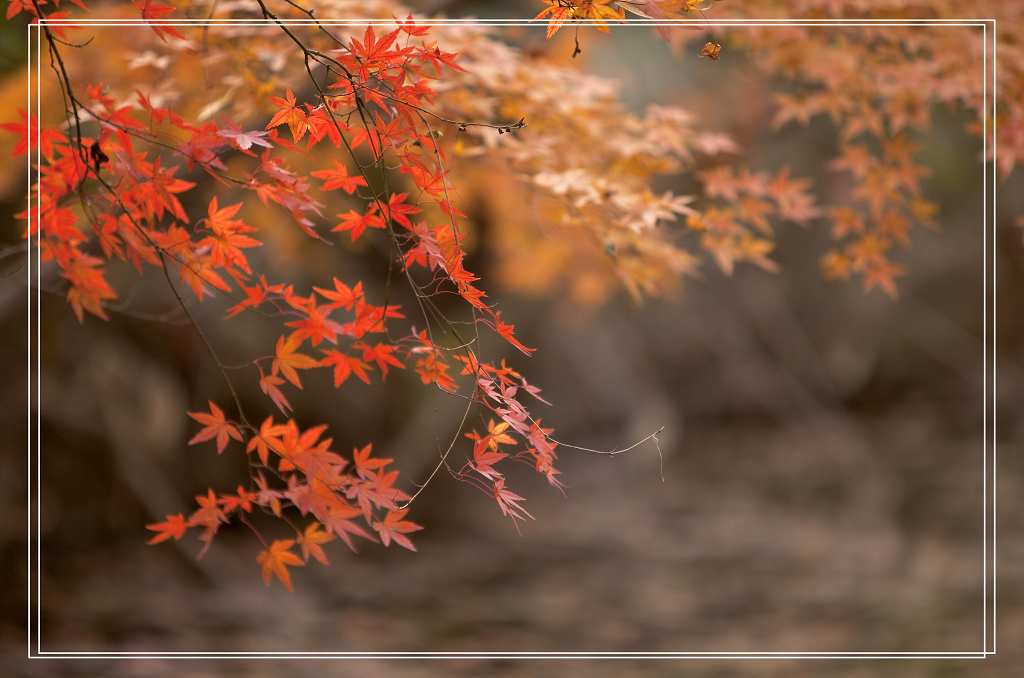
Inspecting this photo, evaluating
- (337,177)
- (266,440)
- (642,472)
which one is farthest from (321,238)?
(642,472)

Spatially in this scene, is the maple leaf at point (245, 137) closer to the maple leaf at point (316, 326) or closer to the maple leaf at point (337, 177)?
the maple leaf at point (337, 177)

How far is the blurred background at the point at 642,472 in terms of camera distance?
13.1ft

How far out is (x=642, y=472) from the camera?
7.24m

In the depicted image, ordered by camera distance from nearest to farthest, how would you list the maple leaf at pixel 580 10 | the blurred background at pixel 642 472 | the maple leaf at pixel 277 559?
the maple leaf at pixel 580 10 → the maple leaf at pixel 277 559 → the blurred background at pixel 642 472

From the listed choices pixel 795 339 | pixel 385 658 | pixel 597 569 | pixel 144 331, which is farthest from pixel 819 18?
pixel 795 339

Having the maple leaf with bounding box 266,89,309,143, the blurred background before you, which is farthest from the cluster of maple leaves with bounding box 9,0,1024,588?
the blurred background

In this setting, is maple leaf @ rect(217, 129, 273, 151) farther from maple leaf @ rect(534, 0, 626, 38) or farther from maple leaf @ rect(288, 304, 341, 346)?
maple leaf @ rect(534, 0, 626, 38)

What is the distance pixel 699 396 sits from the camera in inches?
310

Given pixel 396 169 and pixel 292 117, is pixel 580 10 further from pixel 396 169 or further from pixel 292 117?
pixel 396 169

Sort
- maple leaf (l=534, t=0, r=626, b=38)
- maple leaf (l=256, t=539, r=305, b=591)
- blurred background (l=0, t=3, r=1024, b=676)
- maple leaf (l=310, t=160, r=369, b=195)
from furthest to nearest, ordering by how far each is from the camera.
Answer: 1. blurred background (l=0, t=3, r=1024, b=676)
2. maple leaf (l=256, t=539, r=305, b=591)
3. maple leaf (l=310, t=160, r=369, b=195)
4. maple leaf (l=534, t=0, r=626, b=38)

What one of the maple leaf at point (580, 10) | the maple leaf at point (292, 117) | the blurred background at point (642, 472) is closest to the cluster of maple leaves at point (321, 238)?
the maple leaf at point (292, 117)

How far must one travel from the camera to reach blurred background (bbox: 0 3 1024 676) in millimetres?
4004

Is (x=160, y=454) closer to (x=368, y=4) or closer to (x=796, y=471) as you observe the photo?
(x=368, y=4)

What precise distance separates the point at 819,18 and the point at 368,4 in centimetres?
117
